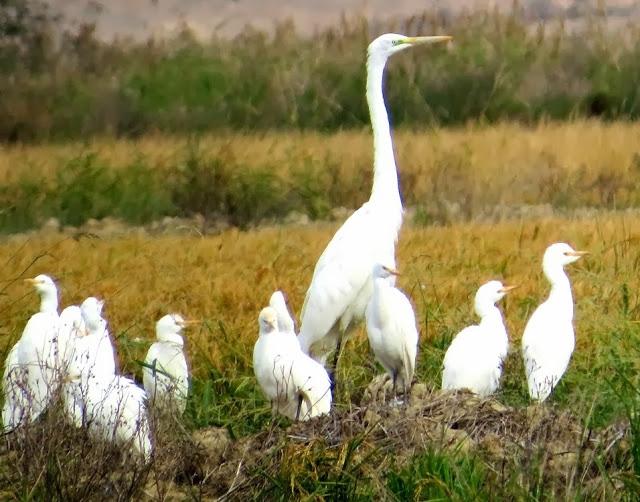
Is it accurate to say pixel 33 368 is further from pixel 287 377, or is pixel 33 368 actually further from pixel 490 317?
pixel 490 317

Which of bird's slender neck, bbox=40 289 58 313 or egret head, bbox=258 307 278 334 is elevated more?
egret head, bbox=258 307 278 334

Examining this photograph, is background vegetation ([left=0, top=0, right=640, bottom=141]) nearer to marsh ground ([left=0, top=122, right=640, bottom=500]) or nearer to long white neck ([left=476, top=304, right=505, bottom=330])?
marsh ground ([left=0, top=122, right=640, bottom=500])

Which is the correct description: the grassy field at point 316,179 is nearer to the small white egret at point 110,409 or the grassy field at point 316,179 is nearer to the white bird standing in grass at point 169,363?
the white bird standing in grass at point 169,363

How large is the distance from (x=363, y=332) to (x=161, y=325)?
1600mm

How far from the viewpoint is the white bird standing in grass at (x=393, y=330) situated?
705 cm

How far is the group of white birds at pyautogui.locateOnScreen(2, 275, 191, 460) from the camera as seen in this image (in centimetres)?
606

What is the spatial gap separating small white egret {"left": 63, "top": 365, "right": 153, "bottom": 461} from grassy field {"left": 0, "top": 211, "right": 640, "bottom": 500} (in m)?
0.28

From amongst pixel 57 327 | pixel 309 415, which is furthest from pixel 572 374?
pixel 57 327

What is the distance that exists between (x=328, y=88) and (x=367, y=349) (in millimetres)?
8576

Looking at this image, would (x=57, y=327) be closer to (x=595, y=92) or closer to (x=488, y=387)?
(x=488, y=387)

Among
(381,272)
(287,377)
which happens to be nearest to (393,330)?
(381,272)

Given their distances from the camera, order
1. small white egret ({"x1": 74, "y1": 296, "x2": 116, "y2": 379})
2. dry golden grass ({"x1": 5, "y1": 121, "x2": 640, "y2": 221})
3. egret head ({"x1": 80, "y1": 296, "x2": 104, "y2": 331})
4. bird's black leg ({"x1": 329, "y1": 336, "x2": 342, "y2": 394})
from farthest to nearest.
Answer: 1. dry golden grass ({"x1": 5, "y1": 121, "x2": 640, "y2": 221})
2. bird's black leg ({"x1": 329, "y1": 336, "x2": 342, "y2": 394})
3. egret head ({"x1": 80, "y1": 296, "x2": 104, "y2": 331})
4. small white egret ({"x1": 74, "y1": 296, "x2": 116, "y2": 379})

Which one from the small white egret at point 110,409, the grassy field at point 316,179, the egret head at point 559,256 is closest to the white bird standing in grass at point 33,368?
the small white egret at point 110,409

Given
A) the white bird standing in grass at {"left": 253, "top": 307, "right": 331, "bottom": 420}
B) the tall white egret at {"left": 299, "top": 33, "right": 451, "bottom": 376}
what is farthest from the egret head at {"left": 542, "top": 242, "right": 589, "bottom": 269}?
the white bird standing in grass at {"left": 253, "top": 307, "right": 331, "bottom": 420}
